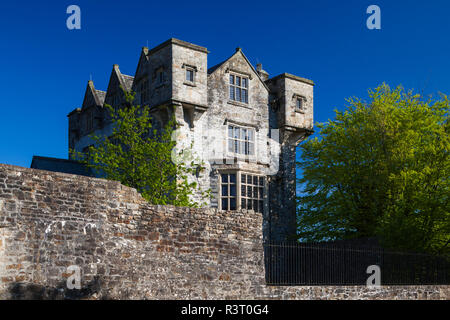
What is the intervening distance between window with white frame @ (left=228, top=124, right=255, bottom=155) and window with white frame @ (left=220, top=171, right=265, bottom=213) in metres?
1.40

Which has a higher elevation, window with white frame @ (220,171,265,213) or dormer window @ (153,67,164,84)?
dormer window @ (153,67,164,84)

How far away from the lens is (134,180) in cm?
2462

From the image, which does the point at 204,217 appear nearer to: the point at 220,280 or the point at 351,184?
the point at 220,280

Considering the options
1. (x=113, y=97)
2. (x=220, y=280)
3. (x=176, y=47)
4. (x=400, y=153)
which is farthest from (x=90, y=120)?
(x=220, y=280)

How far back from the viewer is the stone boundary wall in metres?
12.9

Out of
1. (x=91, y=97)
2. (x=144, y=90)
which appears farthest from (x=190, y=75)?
(x=91, y=97)

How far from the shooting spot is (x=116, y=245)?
14609 mm

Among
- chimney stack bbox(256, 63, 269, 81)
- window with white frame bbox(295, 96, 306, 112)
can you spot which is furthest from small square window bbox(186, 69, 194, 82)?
chimney stack bbox(256, 63, 269, 81)

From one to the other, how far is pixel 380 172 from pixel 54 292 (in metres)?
20.0

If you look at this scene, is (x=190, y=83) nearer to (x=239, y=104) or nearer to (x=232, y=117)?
(x=232, y=117)

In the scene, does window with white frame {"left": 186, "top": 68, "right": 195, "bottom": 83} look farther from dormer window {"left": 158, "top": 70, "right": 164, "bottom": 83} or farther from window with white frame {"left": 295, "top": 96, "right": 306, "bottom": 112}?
window with white frame {"left": 295, "top": 96, "right": 306, "bottom": 112}

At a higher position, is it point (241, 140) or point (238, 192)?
point (241, 140)

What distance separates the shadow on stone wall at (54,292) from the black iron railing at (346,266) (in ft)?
19.4

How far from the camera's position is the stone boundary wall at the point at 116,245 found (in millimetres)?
12930
